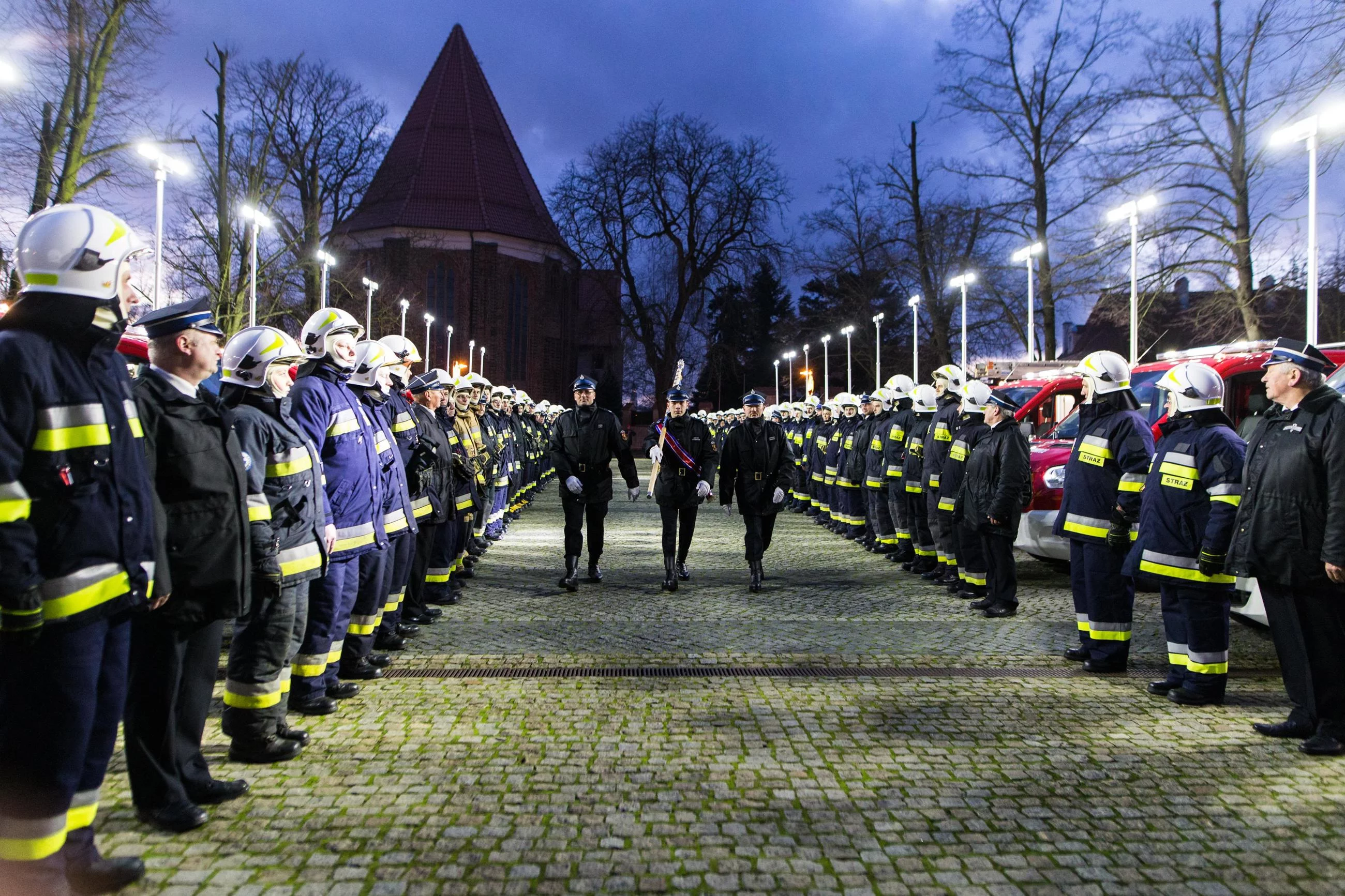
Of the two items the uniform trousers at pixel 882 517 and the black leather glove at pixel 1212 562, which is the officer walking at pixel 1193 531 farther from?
the uniform trousers at pixel 882 517

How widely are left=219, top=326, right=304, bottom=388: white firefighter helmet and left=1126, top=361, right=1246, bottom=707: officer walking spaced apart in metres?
5.34

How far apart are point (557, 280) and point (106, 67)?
44.5 m

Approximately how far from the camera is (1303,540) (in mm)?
5145

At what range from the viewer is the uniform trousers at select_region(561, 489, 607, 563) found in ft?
34.2

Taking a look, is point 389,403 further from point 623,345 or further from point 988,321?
point 623,345

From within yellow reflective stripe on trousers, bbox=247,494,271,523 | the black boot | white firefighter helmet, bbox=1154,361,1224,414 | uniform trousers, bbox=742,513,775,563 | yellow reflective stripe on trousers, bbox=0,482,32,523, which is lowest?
the black boot

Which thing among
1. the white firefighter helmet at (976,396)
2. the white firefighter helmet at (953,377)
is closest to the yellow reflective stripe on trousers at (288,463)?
the white firefighter helmet at (976,396)

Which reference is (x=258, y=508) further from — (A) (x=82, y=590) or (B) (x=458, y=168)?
(B) (x=458, y=168)

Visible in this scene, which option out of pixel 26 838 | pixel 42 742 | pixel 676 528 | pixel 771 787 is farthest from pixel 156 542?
pixel 676 528

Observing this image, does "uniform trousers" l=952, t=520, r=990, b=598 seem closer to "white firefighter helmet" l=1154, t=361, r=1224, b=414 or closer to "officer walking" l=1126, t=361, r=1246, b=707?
"officer walking" l=1126, t=361, r=1246, b=707

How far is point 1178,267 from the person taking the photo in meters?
23.5

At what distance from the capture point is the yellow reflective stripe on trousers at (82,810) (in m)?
3.34

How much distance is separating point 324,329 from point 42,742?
133 inches


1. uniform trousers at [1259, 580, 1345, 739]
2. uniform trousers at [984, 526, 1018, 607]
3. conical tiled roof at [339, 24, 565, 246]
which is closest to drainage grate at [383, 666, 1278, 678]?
uniform trousers at [1259, 580, 1345, 739]
